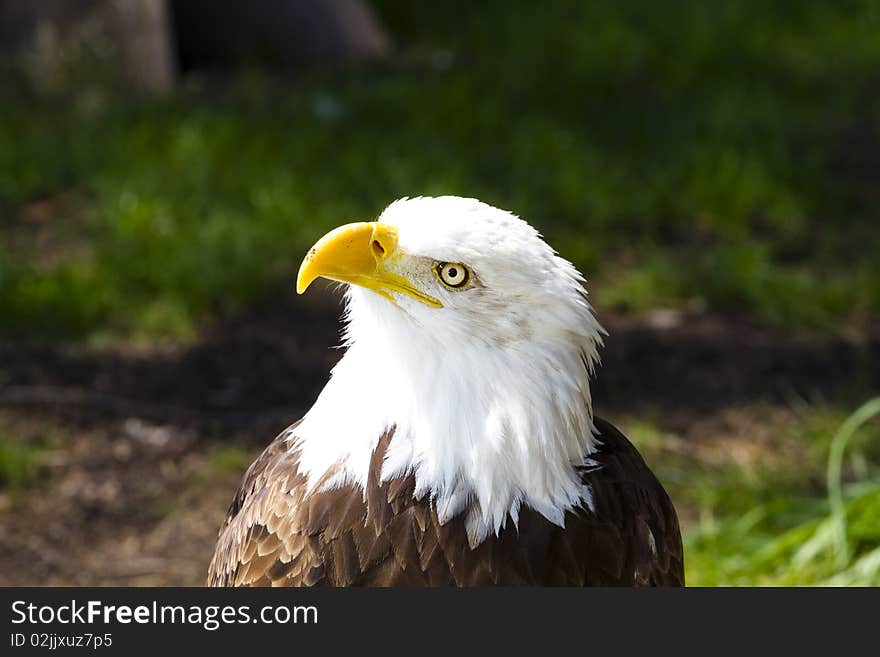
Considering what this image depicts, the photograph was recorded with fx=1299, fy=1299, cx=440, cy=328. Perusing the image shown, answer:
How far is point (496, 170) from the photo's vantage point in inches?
255

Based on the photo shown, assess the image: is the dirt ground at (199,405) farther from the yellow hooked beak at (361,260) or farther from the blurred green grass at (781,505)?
the yellow hooked beak at (361,260)

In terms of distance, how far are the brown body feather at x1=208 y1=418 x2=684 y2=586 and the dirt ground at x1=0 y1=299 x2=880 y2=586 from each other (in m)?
1.56

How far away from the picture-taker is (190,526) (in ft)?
14.0

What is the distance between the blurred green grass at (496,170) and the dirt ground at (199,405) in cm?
22

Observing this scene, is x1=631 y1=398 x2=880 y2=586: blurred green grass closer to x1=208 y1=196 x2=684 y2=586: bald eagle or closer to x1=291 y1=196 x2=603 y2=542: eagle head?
x1=208 y1=196 x2=684 y2=586: bald eagle

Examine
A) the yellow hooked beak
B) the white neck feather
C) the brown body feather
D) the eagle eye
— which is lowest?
the brown body feather

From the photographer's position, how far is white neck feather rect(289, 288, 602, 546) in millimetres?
2418

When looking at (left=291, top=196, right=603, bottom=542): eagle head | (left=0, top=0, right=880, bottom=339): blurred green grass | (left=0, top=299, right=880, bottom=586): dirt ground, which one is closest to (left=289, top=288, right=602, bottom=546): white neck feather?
(left=291, top=196, right=603, bottom=542): eagle head

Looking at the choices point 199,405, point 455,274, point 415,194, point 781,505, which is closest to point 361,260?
point 455,274

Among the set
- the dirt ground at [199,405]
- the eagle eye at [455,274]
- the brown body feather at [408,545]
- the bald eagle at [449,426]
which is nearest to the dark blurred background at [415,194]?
the dirt ground at [199,405]

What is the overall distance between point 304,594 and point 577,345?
700 millimetres

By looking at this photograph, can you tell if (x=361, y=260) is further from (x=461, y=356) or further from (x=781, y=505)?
(x=781, y=505)

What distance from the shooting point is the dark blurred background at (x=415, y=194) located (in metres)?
4.38

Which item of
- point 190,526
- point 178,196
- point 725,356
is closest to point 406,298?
point 190,526
